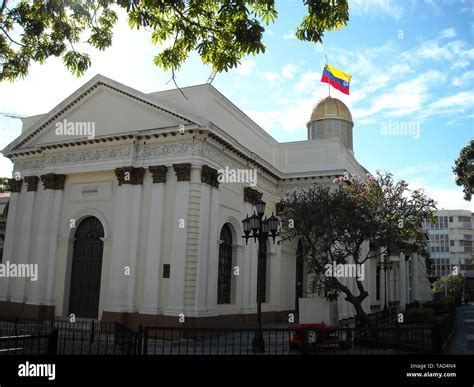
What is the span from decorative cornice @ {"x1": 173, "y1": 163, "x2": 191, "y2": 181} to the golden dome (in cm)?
1672

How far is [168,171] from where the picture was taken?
18891mm

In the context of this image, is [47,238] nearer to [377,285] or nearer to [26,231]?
[26,231]

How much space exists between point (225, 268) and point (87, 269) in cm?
589

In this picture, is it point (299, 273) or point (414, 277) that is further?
point (414, 277)

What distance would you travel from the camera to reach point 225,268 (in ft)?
68.0

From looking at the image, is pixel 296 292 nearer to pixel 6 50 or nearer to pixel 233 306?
pixel 233 306

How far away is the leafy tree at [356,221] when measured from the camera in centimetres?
1709

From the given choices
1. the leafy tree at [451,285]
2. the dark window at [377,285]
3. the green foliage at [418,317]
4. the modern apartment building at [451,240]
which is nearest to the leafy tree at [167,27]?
the green foliage at [418,317]

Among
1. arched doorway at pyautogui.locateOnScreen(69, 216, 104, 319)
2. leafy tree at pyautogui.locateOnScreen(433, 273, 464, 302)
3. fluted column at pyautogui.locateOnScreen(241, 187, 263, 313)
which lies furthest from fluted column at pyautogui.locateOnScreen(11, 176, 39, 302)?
leafy tree at pyautogui.locateOnScreen(433, 273, 464, 302)

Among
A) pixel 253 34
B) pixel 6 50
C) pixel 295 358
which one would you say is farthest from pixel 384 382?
pixel 6 50

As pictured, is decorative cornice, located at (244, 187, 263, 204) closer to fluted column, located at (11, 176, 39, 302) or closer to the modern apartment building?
fluted column, located at (11, 176, 39, 302)

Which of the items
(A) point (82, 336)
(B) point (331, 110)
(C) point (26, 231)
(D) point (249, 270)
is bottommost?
(A) point (82, 336)

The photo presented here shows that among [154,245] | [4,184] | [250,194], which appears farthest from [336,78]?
[4,184]

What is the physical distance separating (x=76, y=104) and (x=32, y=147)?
289cm
